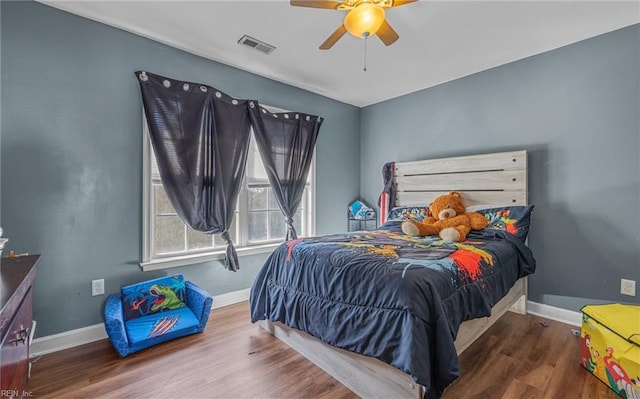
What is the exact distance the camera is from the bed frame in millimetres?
1561

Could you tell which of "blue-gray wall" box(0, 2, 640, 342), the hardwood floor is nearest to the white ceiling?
"blue-gray wall" box(0, 2, 640, 342)

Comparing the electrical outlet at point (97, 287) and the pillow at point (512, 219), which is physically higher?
the pillow at point (512, 219)

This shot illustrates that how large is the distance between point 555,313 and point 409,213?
1632mm

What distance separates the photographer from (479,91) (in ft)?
10.6

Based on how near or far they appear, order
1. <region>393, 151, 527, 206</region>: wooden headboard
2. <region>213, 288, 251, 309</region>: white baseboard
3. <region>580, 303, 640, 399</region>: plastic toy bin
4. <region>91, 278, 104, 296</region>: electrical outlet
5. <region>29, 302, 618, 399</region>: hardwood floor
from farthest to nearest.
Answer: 1. <region>213, 288, 251, 309</region>: white baseboard
2. <region>393, 151, 527, 206</region>: wooden headboard
3. <region>91, 278, 104, 296</region>: electrical outlet
4. <region>29, 302, 618, 399</region>: hardwood floor
5. <region>580, 303, 640, 399</region>: plastic toy bin

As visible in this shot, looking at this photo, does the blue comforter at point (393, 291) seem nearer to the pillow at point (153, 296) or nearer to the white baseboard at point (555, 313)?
the white baseboard at point (555, 313)

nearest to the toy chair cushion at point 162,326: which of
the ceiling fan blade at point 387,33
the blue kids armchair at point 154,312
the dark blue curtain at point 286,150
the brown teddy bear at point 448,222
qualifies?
the blue kids armchair at point 154,312

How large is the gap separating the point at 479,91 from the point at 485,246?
1971 mm

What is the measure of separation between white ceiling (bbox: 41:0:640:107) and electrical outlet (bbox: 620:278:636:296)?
2136mm

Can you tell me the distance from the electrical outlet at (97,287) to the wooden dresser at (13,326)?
2.95ft

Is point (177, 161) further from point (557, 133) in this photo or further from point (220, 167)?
point (557, 133)

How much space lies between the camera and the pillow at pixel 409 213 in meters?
3.27

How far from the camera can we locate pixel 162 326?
225 centimetres

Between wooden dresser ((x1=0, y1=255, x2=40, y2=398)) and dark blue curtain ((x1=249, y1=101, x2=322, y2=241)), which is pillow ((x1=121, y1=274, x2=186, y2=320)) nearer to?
wooden dresser ((x1=0, y1=255, x2=40, y2=398))
